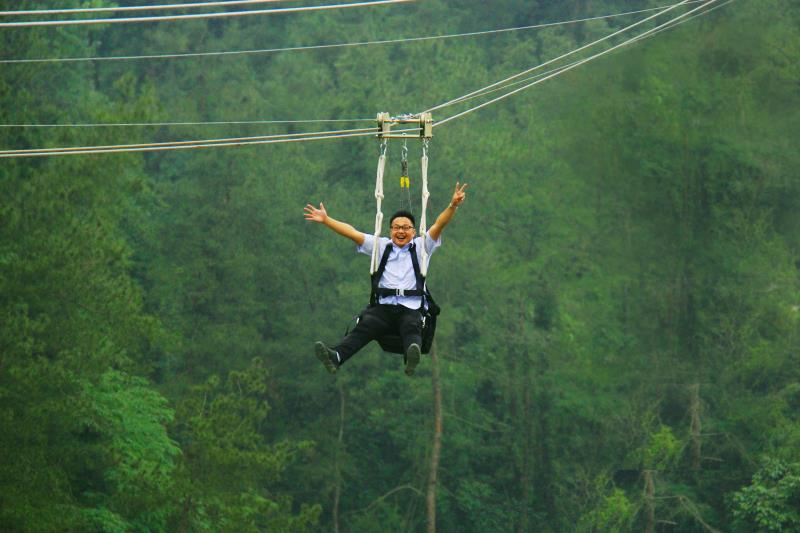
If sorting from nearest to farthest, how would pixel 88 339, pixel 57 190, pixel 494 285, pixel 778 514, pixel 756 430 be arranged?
pixel 88 339 < pixel 57 190 < pixel 778 514 < pixel 756 430 < pixel 494 285

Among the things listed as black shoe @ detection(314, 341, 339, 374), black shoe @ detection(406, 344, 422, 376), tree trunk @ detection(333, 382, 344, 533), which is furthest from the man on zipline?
tree trunk @ detection(333, 382, 344, 533)

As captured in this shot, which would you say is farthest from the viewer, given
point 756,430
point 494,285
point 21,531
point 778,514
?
point 494,285

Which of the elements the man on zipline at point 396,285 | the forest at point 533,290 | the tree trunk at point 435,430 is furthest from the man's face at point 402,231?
the tree trunk at point 435,430

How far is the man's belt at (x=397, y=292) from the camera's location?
35.1ft

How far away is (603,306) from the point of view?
128 ft

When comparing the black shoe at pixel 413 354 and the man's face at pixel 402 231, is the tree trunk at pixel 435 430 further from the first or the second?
the black shoe at pixel 413 354

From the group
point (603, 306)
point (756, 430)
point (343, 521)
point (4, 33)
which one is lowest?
point (343, 521)

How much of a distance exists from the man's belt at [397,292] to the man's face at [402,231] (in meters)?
0.29

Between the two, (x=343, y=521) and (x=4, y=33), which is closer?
(x=4, y=33)

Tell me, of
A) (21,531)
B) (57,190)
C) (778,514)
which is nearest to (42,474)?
(21,531)

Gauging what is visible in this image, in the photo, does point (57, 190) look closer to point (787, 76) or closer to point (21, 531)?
point (21, 531)

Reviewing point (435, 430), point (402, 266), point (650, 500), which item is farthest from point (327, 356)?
point (435, 430)

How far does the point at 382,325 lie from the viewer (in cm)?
1076

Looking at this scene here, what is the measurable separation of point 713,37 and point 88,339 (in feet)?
52.3
